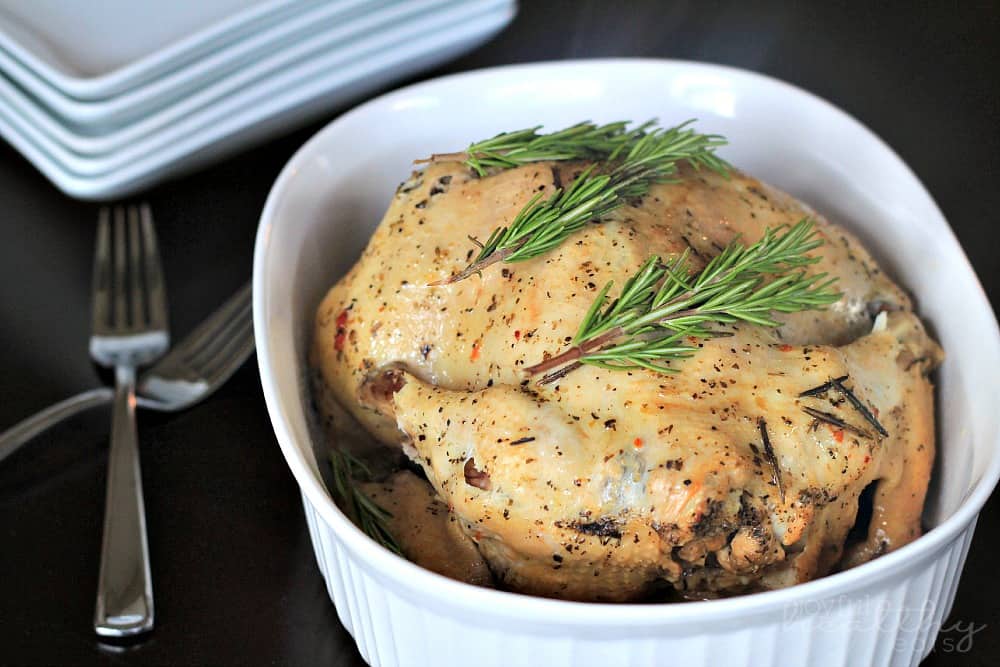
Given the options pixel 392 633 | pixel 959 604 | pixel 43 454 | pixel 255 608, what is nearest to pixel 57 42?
pixel 43 454

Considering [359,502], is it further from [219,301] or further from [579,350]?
[219,301]

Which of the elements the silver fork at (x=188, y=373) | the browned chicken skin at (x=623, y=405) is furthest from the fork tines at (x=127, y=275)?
the browned chicken skin at (x=623, y=405)

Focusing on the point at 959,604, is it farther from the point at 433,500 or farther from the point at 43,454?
the point at 43,454

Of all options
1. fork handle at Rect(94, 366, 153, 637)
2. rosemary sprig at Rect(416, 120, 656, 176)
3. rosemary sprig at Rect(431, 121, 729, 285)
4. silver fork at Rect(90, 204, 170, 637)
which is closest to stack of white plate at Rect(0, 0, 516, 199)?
silver fork at Rect(90, 204, 170, 637)

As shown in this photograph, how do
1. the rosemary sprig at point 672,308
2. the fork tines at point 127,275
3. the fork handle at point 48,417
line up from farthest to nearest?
the fork tines at point 127,275 < the fork handle at point 48,417 < the rosemary sprig at point 672,308

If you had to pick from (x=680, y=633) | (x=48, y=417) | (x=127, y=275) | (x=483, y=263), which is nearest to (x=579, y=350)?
(x=483, y=263)

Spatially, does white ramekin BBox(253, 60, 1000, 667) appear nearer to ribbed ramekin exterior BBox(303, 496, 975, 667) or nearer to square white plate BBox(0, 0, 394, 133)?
ribbed ramekin exterior BBox(303, 496, 975, 667)

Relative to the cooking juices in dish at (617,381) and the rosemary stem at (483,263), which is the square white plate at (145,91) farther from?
the rosemary stem at (483,263)
